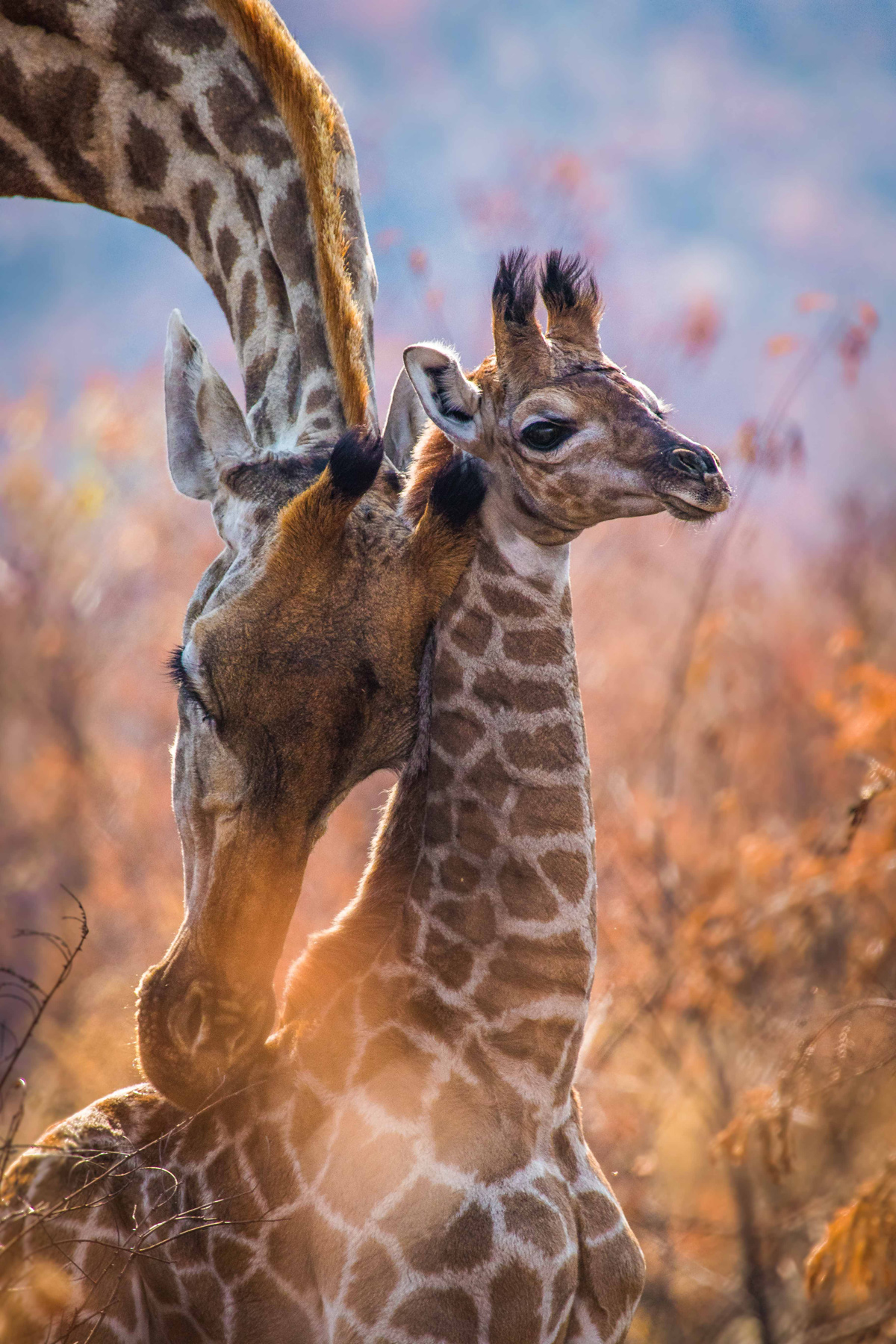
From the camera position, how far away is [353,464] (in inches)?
132

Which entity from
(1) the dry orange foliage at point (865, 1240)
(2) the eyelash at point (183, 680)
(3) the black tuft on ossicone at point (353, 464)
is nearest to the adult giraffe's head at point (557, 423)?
(3) the black tuft on ossicone at point (353, 464)

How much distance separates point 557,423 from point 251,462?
109 centimetres

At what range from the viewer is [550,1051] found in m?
3.53

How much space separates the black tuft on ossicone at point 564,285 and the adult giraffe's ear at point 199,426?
1.15 meters

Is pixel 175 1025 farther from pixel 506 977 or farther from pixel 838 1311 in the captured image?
pixel 838 1311

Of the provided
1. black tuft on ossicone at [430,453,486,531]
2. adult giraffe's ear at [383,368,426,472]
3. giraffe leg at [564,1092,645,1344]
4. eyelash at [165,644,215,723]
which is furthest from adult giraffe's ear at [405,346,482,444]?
giraffe leg at [564,1092,645,1344]

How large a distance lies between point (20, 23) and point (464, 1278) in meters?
4.86

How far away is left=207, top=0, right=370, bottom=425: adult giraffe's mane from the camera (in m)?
3.94

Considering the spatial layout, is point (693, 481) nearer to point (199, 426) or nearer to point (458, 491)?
point (458, 491)

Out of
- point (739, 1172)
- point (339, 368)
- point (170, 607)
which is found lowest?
point (739, 1172)

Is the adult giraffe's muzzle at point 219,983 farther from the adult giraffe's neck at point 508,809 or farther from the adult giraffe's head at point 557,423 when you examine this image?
the adult giraffe's head at point 557,423

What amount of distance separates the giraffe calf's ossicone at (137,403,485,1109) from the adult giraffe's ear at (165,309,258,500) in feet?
1.46

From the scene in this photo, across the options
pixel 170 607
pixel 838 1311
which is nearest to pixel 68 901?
pixel 170 607

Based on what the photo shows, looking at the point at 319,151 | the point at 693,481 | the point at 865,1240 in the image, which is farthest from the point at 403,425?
the point at 865,1240
